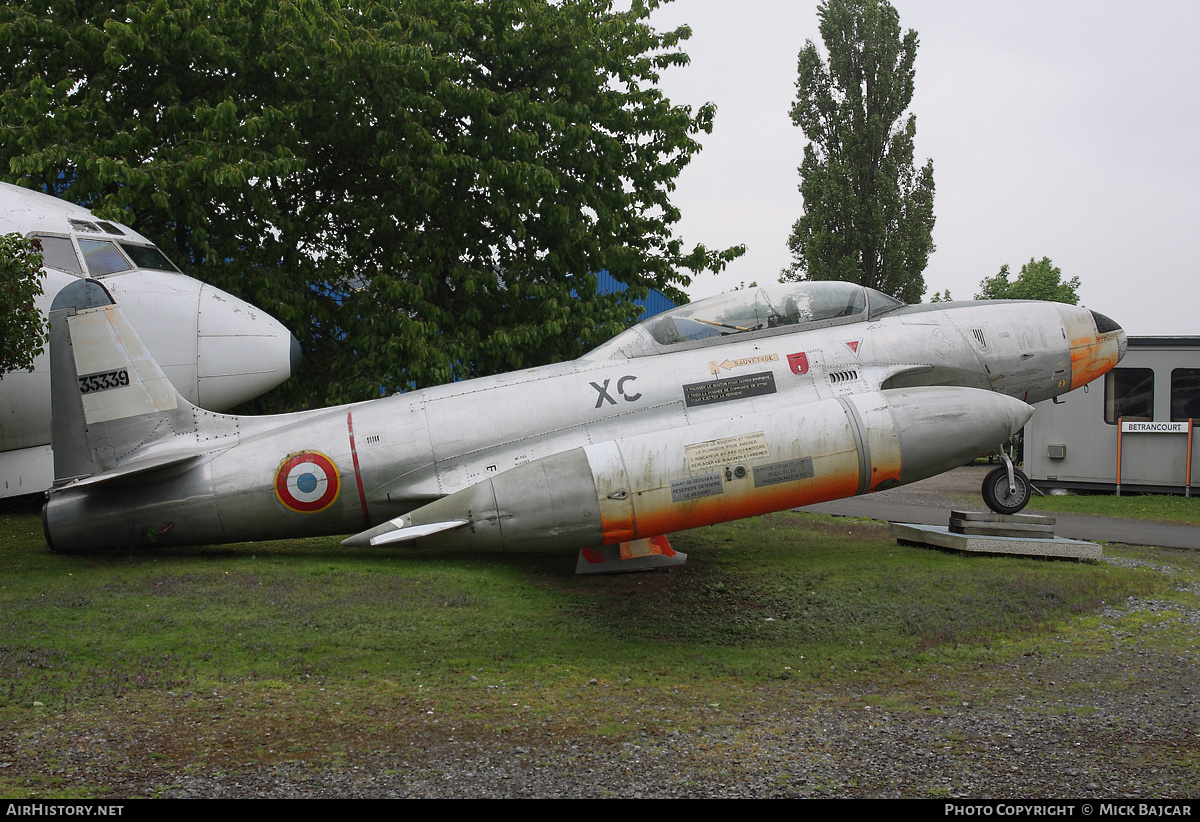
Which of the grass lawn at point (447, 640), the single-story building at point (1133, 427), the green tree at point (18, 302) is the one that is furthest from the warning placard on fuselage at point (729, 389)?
the single-story building at point (1133, 427)

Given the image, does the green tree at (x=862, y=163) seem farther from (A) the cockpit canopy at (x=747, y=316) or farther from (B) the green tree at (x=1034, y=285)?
(B) the green tree at (x=1034, y=285)

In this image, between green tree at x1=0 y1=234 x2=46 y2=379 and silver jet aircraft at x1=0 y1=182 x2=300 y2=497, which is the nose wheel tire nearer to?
silver jet aircraft at x1=0 y1=182 x2=300 y2=497

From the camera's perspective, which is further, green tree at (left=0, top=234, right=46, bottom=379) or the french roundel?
the french roundel

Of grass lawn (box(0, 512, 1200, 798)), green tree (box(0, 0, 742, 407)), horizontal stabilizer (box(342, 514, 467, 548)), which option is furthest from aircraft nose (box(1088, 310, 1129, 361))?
horizontal stabilizer (box(342, 514, 467, 548))

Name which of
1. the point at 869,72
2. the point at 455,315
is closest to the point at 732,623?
the point at 455,315

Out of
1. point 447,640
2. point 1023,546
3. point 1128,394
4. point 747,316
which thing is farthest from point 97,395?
point 1128,394

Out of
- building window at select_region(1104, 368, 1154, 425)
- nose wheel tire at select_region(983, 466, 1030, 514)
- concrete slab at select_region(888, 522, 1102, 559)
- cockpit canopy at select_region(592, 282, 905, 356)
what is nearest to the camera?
cockpit canopy at select_region(592, 282, 905, 356)

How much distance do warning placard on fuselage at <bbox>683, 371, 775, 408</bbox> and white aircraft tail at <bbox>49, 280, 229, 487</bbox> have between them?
5.69 metres

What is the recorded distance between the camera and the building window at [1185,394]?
19484 mm

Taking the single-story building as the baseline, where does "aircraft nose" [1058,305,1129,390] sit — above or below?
above

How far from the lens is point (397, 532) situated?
7727 mm

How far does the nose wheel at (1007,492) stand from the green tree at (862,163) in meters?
22.6

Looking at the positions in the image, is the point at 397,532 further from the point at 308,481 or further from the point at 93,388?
the point at 93,388

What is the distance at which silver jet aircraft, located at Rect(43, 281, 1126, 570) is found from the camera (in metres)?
9.65
